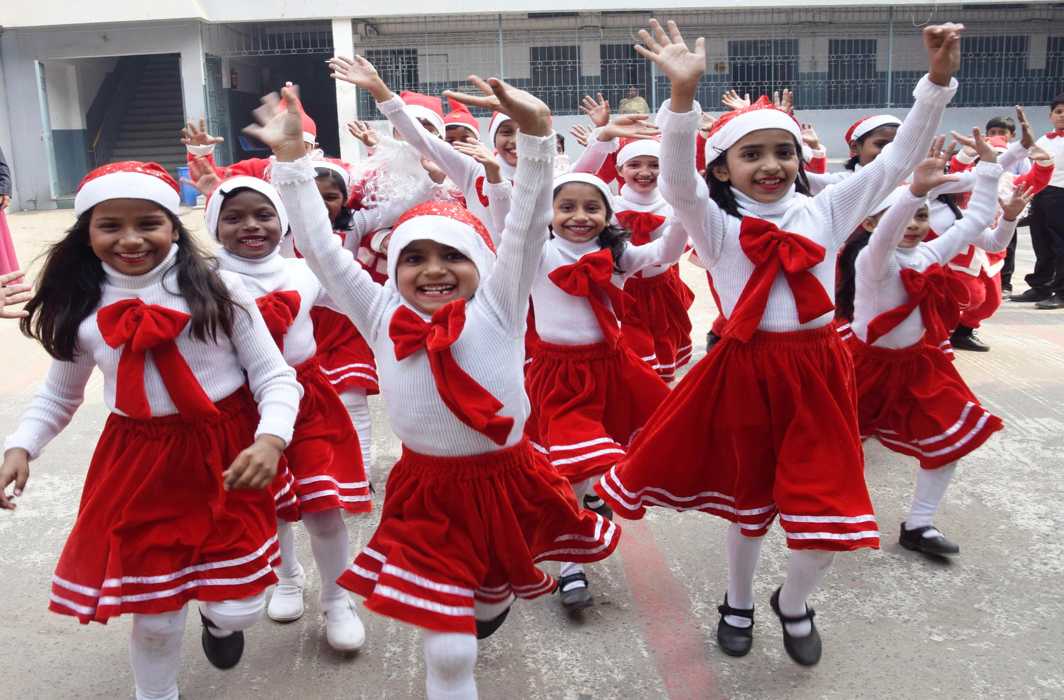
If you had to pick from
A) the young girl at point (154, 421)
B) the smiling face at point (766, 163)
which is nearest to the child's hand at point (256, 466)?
the young girl at point (154, 421)

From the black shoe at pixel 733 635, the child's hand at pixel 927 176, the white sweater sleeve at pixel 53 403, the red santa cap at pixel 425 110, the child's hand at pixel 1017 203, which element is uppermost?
the red santa cap at pixel 425 110

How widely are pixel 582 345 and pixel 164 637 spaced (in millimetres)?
1814

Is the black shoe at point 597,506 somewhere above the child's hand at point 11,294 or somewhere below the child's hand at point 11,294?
below

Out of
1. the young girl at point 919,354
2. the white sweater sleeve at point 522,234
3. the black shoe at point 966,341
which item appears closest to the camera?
the white sweater sleeve at point 522,234

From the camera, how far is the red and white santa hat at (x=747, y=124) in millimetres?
2869

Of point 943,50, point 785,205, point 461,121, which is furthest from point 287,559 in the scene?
point 461,121

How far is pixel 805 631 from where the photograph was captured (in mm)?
2844

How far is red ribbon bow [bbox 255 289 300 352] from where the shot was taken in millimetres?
3035

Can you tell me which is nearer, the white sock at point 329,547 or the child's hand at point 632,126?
the white sock at point 329,547

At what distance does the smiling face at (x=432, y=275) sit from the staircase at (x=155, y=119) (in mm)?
19965

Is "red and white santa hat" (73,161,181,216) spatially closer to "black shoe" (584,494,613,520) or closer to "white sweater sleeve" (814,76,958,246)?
"white sweater sleeve" (814,76,958,246)

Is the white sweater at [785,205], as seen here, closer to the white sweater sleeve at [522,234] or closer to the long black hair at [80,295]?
the white sweater sleeve at [522,234]

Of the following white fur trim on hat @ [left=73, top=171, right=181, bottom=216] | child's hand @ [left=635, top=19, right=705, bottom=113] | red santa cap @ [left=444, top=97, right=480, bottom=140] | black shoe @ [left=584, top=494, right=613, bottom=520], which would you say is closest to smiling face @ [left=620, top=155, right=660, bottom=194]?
red santa cap @ [left=444, top=97, right=480, bottom=140]

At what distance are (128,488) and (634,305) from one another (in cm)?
270
